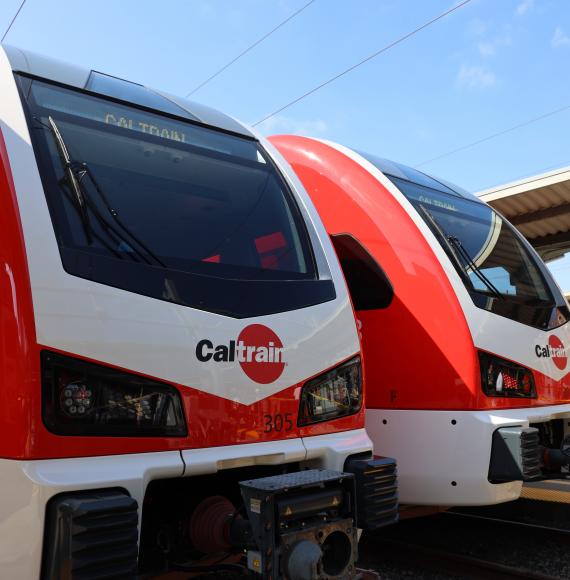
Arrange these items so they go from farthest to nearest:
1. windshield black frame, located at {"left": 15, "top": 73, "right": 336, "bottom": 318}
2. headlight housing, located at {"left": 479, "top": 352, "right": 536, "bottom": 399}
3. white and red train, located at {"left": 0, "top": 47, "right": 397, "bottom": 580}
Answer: headlight housing, located at {"left": 479, "top": 352, "right": 536, "bottom": 399} → windshield black frame, located at {"left": 15, "top": 73, "right": 336, "bottom": 318} → white and red train, located at {"left": 0, "top": 47, "right": 397, "bottom": 580}

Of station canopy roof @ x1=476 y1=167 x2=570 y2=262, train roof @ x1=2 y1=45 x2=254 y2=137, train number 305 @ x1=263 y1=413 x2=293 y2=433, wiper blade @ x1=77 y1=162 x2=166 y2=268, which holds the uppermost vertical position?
station canopy roof @ x1=476 y1=167 x2=570 y2=262

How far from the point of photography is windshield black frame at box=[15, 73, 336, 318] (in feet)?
6.99

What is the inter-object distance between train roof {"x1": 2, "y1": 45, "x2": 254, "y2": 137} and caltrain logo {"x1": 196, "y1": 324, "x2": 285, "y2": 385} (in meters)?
1.23

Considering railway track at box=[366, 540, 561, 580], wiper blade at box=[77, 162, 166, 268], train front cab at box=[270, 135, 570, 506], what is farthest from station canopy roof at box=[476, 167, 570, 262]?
wiper blade at box=[77, 162, 166, 268]

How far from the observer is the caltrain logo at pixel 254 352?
228cm

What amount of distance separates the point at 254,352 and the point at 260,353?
3cm

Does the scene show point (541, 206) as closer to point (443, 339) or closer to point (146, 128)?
point (443, 339)

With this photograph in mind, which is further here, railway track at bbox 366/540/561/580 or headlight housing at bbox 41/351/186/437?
railway track at bbox 366/540/561/580

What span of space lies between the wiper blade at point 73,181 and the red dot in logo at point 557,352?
3.02 meters

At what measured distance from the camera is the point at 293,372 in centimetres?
254

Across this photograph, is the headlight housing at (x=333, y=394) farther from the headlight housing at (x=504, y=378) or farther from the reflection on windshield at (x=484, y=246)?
the reflection on windshield at (x=484, y=246)

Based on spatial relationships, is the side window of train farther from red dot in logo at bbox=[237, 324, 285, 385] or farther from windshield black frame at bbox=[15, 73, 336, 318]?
red dot in logo at bbox=[237, 324, 285, 385]

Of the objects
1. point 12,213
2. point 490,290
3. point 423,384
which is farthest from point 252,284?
point 490,290

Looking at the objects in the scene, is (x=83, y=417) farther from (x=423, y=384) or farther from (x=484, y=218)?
(x=484, y=218)
